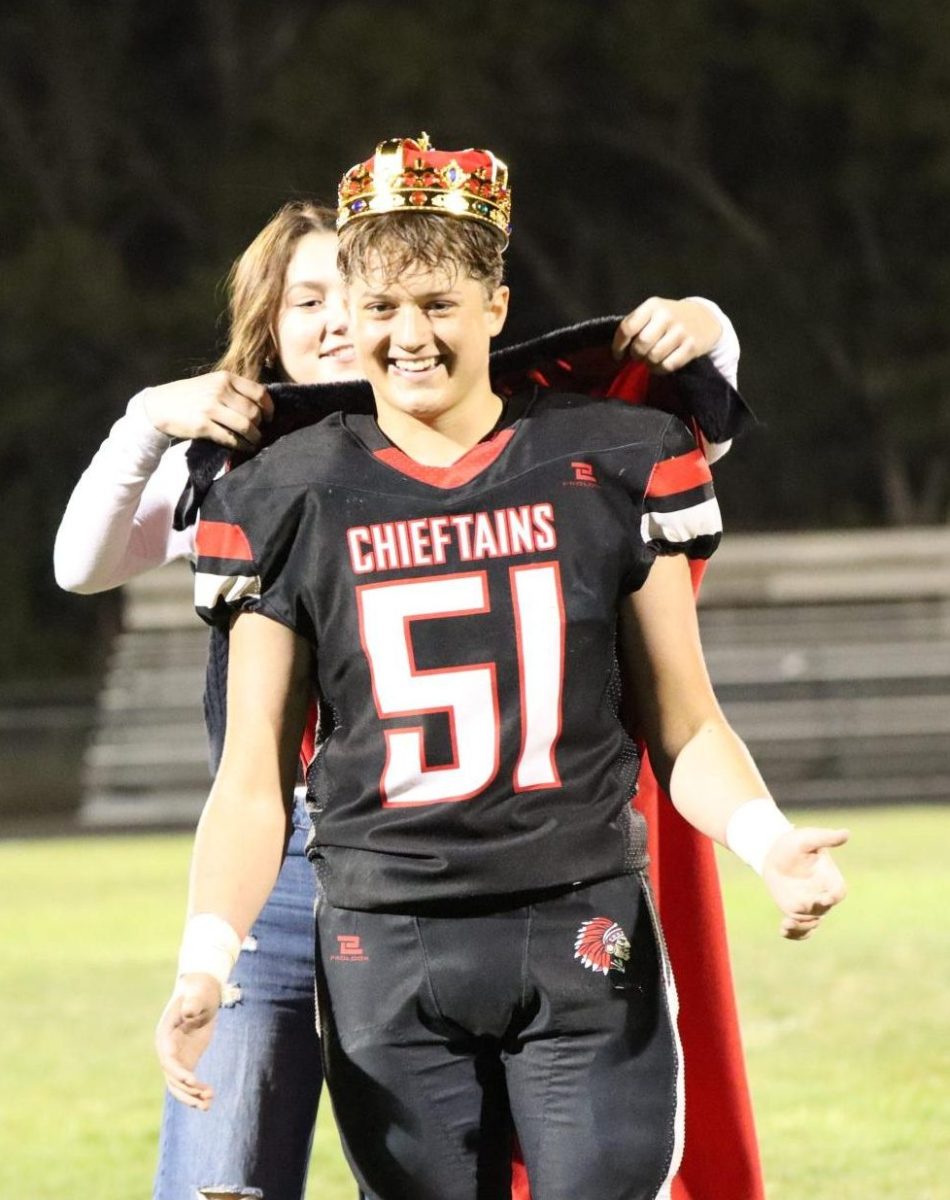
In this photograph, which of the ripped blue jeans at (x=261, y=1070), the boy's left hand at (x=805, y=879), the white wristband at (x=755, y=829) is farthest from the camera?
the ripped blue jeans at (x=261, y=1070)

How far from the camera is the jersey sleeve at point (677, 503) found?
2.80 meters

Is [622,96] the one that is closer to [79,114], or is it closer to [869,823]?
[79,114]

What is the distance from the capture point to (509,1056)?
8.95 ft

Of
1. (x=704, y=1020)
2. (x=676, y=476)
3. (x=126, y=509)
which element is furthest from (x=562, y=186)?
(x=676, y=476)

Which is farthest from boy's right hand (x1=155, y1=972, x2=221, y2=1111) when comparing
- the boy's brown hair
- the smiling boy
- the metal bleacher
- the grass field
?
the metal bleacher

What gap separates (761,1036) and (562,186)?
24.1 m

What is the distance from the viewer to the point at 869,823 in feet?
47.5

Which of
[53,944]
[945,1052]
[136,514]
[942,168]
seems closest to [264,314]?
[136,514]

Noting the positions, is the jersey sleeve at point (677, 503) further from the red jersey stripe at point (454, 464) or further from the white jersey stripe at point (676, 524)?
the red jersey stripe at point (454, 464)

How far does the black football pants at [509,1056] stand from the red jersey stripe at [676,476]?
1.65 feet

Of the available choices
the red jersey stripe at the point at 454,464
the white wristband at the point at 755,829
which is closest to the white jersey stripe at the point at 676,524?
the red jersey stripe at the point at 454,464

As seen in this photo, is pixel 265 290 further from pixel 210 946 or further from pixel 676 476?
pixel 210 946

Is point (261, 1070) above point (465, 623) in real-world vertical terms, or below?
below

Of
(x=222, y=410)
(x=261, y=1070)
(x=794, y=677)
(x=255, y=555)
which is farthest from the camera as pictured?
(x=794, y=677)
